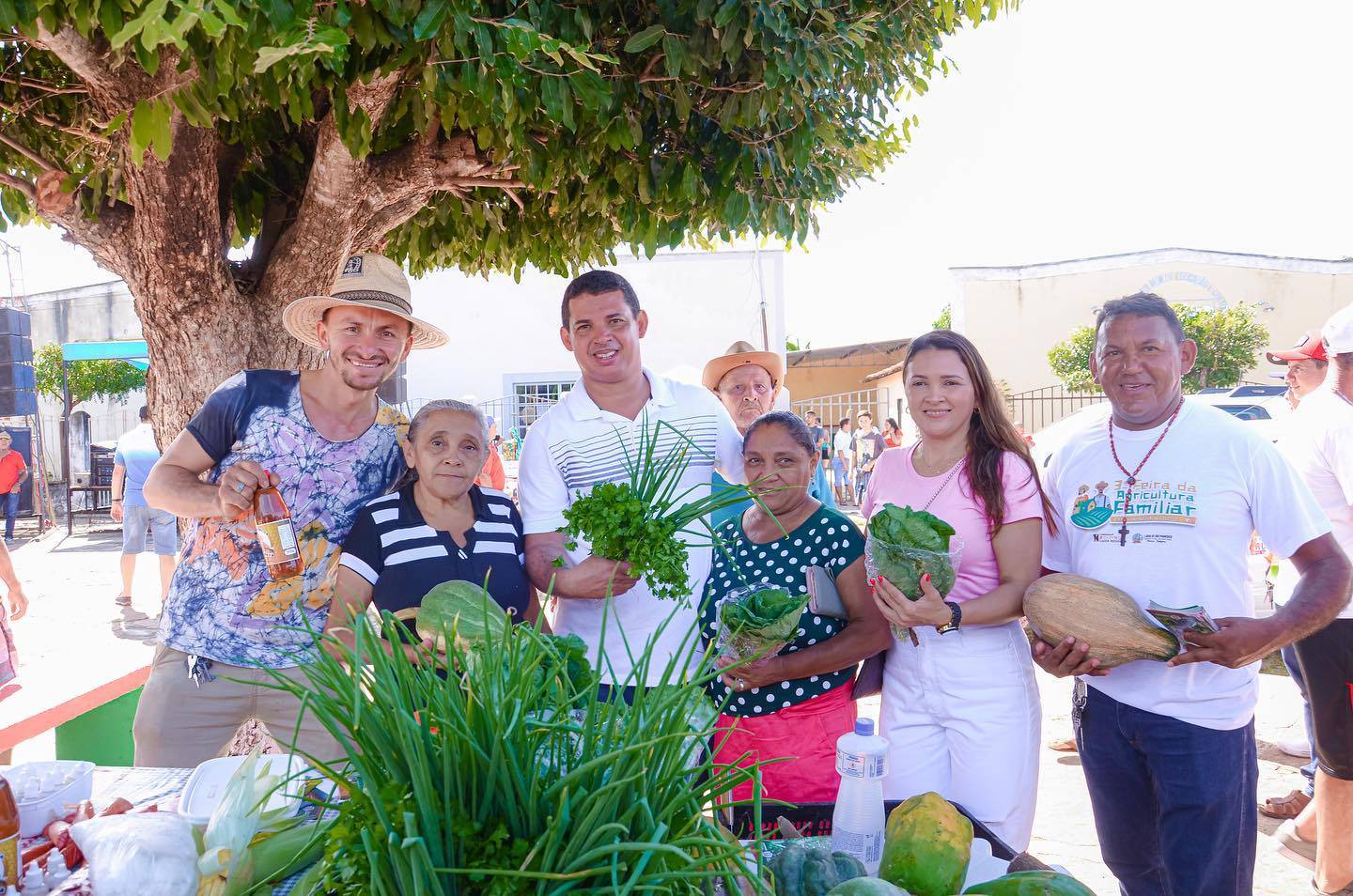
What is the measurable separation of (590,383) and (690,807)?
198 cm

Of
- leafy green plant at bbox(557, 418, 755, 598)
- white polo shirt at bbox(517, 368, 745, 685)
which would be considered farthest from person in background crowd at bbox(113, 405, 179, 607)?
leafy green plant at bbox(557, 418, 755, 598)

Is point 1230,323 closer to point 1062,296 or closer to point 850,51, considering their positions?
point 1062,296

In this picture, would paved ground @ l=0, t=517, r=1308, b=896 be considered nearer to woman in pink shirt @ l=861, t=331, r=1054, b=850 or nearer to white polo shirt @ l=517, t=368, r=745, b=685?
woman in pink shirt @ l=861, t=331, r=1054, b=850

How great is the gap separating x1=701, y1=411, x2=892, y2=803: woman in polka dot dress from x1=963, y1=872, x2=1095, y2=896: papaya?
122 cm

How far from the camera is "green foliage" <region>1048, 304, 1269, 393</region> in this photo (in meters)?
23.2

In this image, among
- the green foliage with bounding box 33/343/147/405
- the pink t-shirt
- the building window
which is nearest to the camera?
the pink t-shirt

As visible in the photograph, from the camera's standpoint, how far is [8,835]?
1692mm

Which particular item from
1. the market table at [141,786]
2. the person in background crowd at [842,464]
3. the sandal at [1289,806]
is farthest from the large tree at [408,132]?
the person in background crowd at [842,464]

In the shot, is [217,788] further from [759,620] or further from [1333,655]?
[1333,655]

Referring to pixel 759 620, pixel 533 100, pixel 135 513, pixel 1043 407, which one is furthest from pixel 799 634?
pixel 1043 407

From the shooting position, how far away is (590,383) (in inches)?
120

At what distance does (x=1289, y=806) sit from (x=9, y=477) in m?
17.7

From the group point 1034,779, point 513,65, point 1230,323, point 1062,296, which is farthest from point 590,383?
point 1062,296

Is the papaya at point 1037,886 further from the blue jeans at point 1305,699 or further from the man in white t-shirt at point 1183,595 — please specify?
the blue jeans at point 1305,699
